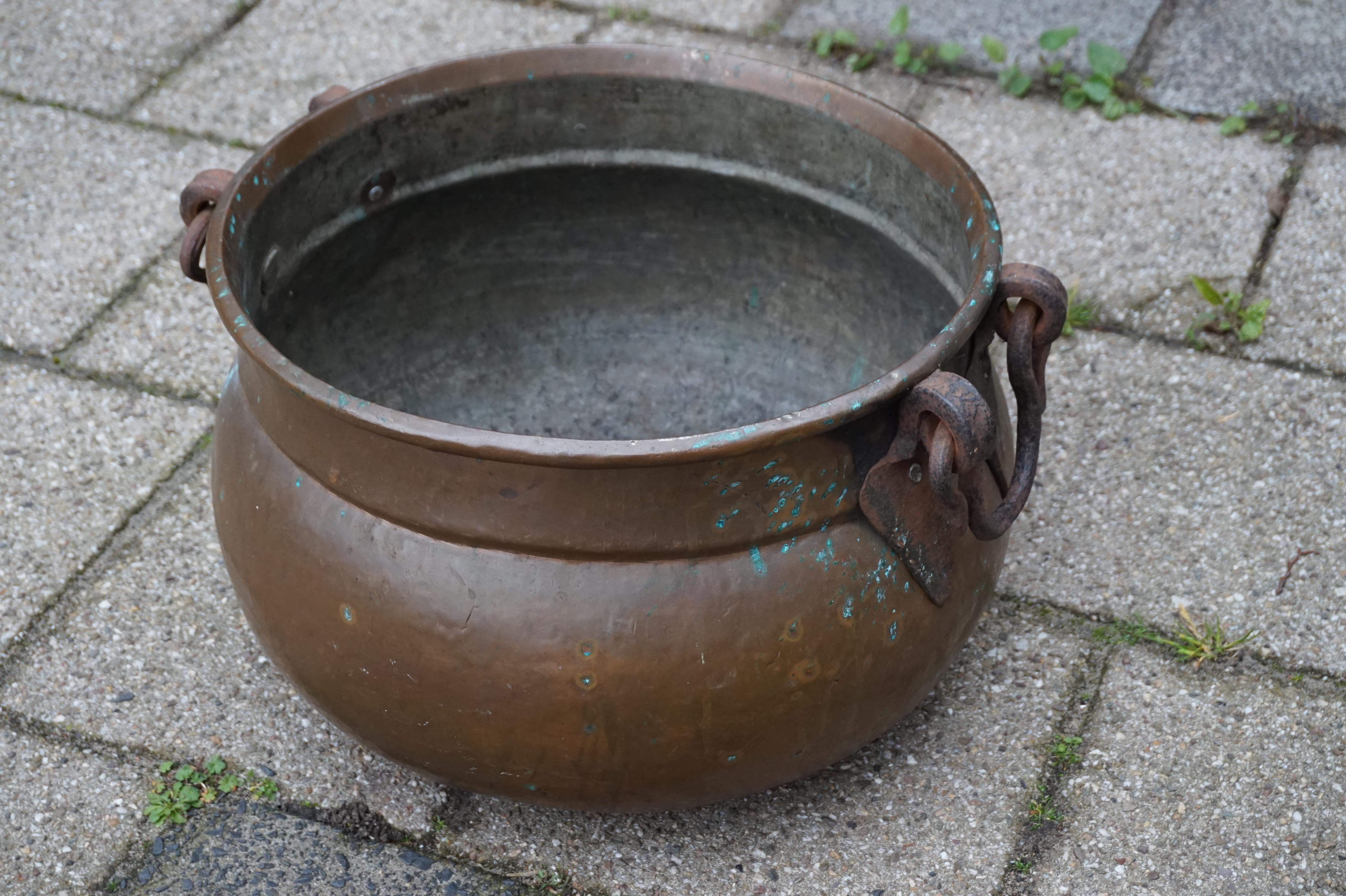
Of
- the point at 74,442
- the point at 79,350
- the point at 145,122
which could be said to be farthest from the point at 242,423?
the point at 145,122

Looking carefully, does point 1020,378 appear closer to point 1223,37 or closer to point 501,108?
point 501,108

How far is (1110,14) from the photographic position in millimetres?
3492

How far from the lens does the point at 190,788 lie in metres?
1.91

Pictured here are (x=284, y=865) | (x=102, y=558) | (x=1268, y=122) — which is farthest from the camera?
(x=1268, y=122)

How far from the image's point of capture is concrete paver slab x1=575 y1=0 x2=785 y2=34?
11.7ft

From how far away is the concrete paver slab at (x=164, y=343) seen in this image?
8.57 feet

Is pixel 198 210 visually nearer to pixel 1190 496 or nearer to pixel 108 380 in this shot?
pixel 108 380

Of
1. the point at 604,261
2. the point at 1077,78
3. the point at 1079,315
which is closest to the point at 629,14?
the point at 1077,78

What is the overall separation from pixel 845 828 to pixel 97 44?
2882mm

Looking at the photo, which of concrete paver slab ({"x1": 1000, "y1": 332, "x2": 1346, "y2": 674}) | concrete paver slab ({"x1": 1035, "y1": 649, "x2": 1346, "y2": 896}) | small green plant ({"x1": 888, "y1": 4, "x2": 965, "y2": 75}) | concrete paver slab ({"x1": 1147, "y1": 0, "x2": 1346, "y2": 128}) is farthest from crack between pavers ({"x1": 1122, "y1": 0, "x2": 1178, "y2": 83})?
concrete paver slab ({"x1": 1035, "y1": 649, "x2": 1346, "y2": 896})

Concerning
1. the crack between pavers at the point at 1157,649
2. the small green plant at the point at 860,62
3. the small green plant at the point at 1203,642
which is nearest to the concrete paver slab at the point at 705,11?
the small green plant at the point at 860,62

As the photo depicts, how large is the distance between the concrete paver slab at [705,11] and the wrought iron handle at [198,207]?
1.96 metres

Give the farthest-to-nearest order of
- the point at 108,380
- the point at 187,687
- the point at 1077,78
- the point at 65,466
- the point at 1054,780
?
the point at 1077,78, the point at 108,380, the point at 65,466, the point at 187,687, the point at 1054,780

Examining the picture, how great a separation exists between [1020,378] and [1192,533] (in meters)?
0.78
